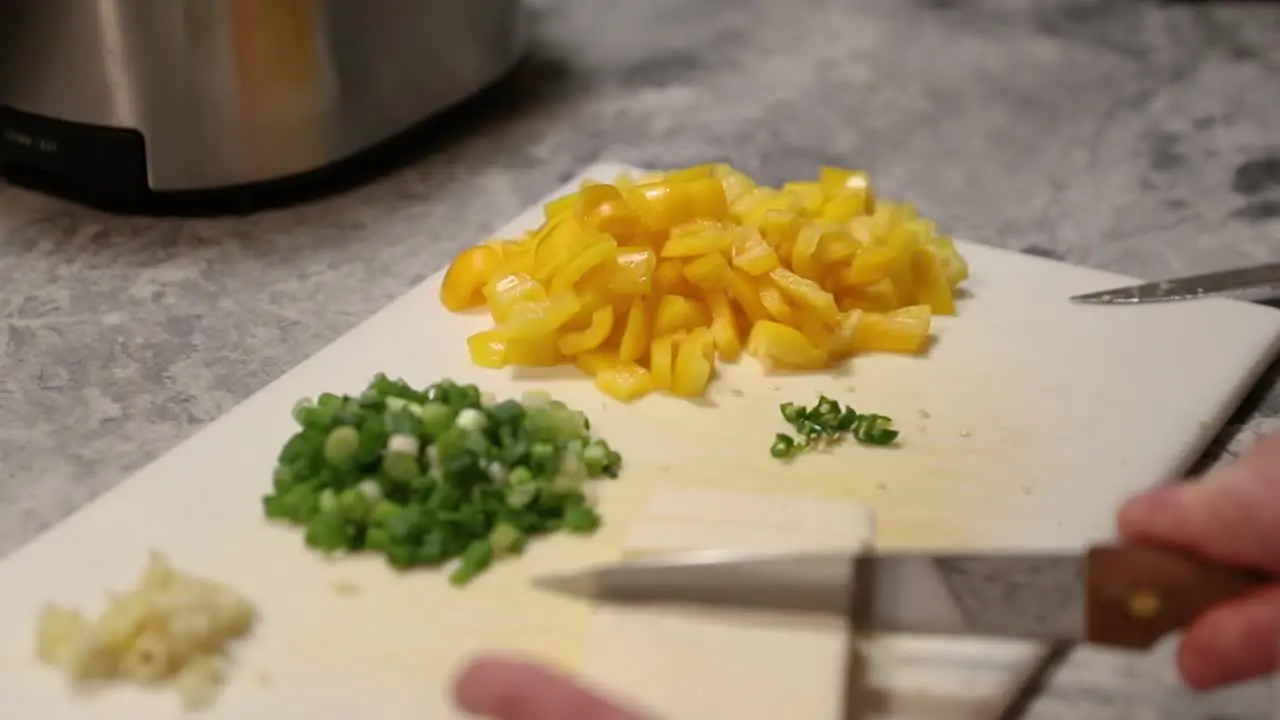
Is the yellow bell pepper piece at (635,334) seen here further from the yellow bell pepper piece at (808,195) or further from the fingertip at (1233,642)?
the fingertip at (1233,642)

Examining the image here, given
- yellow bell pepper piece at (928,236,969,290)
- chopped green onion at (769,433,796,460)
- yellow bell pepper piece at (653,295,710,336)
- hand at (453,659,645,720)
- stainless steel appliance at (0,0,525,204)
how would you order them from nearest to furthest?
1. hand at (453,659,645,720)
2. chopped green onion at (769,433,796,460)
3. yellow bell pepper piece at (653,295,710,336)
4. yellow bell pepper piece at (928,236,969,290)
5. stainless steel appliance at (0,0,525,204)

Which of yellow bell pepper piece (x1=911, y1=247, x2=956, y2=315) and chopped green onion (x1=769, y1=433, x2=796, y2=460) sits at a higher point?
yellow bell pepper piece (x1=911, y1=247, x2=956, y2=315)

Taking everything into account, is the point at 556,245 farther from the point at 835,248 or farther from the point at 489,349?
the point at 835,248

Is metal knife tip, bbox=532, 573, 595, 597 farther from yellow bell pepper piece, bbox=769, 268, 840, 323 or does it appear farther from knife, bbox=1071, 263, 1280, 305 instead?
knife, bbox=1071, 263, 1280, 305

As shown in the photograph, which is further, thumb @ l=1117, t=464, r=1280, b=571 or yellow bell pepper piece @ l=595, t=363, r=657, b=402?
yellow bell pepper piece @ l=595, t=363, r=657, b=402

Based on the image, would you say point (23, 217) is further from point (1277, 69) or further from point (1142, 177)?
point (1277, 69)

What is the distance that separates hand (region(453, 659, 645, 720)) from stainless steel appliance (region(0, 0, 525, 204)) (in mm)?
Result: 842

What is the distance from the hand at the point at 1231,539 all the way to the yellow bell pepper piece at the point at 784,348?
1.34 ft

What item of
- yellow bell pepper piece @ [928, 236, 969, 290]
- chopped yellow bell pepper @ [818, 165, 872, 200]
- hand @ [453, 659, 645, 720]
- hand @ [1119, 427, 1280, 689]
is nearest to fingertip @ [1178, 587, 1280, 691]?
hand @ [1119, 427, 1280, 689]

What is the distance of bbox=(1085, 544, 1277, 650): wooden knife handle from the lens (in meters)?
0.67

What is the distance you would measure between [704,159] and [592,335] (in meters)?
0.66

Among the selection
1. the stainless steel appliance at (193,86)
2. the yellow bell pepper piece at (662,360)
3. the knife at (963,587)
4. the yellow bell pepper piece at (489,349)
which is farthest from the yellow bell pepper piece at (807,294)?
the stainless steel appliance at (193,86)

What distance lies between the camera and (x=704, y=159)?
165 centimetres

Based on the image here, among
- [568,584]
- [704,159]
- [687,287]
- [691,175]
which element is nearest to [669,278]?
[687,287]
